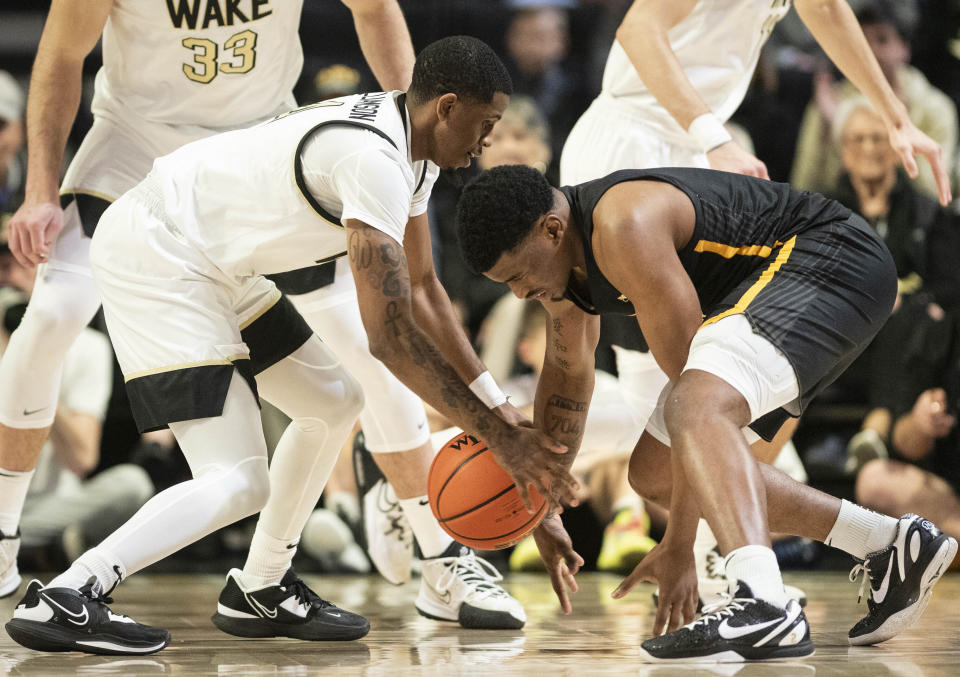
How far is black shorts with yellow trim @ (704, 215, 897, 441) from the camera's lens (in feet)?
9.16

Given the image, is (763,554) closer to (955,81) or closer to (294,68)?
(294,68)

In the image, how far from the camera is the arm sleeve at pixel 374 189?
8.82ft

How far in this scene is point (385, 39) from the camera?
151 inches

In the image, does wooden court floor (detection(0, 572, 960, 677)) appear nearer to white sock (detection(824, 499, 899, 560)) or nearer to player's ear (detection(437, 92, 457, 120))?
white sock (detection(824, 499, 899, 560))

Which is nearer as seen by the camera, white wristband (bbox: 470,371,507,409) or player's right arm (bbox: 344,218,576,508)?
player's right arm (bbox: 344,218,576,508)

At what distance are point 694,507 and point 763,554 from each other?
0.98 ft

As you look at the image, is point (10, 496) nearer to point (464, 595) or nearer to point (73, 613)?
point (73, 613)

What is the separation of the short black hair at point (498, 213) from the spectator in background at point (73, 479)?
311cm

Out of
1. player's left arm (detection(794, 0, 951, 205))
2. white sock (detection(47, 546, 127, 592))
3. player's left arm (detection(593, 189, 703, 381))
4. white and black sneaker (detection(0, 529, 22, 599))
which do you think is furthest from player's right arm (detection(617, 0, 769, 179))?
white and black sneaker (detection(0, 529, 22, 599))

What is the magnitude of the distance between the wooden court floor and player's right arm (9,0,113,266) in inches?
46.1

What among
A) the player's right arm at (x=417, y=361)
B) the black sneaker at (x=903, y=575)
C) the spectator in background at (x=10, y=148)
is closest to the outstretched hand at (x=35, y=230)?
the player's right arm at (x=417, y=361)

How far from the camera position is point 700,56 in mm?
4199

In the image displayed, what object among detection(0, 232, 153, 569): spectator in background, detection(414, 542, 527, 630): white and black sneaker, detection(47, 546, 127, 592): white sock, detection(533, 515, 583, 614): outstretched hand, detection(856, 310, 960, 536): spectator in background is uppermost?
detection(47, 546, 127, 592): white sock

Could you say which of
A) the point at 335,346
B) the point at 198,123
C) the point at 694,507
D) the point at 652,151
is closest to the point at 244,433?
the point at 335,346
